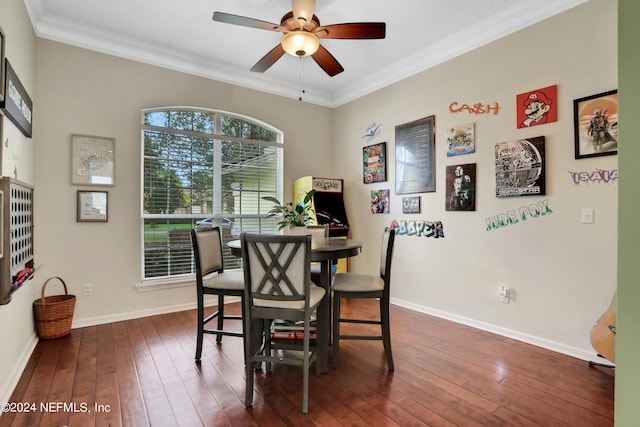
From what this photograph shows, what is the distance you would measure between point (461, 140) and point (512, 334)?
1903 mm

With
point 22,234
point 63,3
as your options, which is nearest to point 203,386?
point 22,234

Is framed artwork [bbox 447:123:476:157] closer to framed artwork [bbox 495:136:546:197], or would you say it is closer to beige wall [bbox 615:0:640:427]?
framed artwork [bbox 495:136:546:197]

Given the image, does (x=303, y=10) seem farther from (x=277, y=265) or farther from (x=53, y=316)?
(x=53, y=316)

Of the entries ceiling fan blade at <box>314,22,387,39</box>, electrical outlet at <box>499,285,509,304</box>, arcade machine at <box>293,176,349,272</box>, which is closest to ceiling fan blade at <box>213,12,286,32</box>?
ceiling fan blade at <box>314,22,387,39</box>

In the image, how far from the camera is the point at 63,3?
9.29 ft

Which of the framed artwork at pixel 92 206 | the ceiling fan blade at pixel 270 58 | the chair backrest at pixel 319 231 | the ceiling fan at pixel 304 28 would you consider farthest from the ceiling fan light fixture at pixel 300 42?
the framed artwork at pixel 92 206

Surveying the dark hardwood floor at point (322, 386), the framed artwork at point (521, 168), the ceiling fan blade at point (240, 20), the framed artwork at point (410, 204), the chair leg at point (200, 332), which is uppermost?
the ceiling fan blade at point (240, 20)

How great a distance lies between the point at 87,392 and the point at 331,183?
3.36 metres

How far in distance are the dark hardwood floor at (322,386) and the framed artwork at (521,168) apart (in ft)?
4.39

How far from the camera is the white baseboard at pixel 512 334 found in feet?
8.30

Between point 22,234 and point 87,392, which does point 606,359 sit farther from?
point 22,234

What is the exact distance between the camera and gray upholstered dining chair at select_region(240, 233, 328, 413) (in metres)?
1.88

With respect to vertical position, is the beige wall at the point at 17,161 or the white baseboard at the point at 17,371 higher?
the beige wall at the point at 17,161

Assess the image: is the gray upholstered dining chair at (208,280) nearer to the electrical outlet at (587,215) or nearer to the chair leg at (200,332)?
the chair leg at (200,332)
